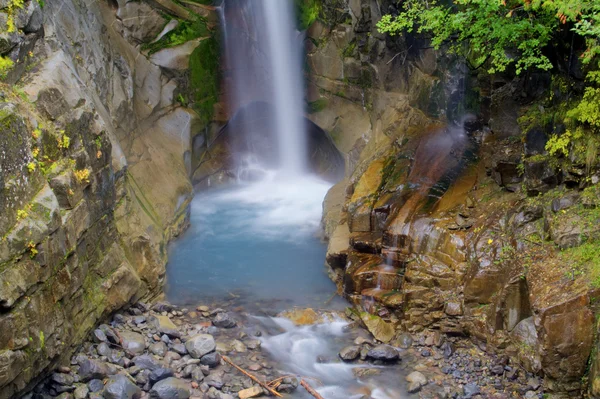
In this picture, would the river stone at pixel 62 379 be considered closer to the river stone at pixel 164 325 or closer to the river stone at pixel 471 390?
the river stone at pixel 164 325

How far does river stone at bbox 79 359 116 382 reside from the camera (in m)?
8.65

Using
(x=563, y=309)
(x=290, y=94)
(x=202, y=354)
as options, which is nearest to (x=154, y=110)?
(x=290, y=94)

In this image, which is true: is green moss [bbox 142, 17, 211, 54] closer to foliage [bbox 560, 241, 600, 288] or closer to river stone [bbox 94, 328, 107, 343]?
river stone [bbox 94, 328, 107, 343]

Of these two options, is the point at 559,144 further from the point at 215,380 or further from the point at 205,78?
the point at 205,78

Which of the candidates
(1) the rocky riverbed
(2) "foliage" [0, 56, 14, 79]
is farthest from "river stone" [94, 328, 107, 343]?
(2) "foliage" [0, 56, 14, 79]

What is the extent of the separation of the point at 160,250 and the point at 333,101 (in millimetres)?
8634

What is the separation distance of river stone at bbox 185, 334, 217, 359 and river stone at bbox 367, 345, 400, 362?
9.78 ft

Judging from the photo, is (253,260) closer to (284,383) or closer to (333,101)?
(284,383)

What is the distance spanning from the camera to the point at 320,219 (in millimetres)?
17172

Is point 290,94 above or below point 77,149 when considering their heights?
above

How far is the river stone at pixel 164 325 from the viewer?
415 inches

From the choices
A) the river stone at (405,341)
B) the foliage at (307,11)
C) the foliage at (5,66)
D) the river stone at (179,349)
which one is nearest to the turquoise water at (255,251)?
the river stone at (405,341)

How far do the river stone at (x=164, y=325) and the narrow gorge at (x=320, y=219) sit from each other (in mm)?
65

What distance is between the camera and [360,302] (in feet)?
39.1
